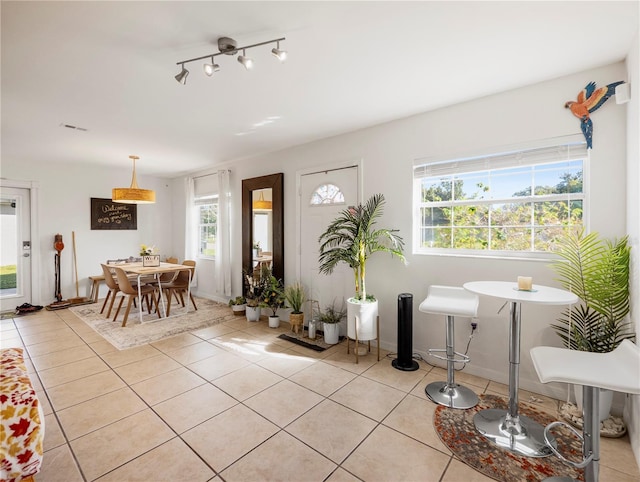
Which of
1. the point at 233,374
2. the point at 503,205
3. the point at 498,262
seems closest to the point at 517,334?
the point at 498,262

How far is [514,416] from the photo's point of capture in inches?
79.0

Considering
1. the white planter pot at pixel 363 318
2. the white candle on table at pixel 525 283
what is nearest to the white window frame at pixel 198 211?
the white planter pot at pixel 363 318

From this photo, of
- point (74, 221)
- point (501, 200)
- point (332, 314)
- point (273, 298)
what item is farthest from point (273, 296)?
point (74, 221)

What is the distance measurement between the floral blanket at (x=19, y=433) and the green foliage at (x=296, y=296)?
2.74 meters

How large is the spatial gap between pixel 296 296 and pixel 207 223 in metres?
2.96

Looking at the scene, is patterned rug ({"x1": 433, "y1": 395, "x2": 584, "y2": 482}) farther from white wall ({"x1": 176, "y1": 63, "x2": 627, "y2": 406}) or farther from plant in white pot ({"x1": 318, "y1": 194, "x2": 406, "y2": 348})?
plant in white pot ({"x1": 318, "y1": 194, "x2": 406, "y2": 348})

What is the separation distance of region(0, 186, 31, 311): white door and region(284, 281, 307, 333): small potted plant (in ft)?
15.4

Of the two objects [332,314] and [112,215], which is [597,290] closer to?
[332,314]

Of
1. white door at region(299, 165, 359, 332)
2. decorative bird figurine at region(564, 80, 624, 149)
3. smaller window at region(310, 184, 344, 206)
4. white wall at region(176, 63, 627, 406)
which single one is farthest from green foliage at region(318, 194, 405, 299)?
decorative bird figurine at region(564, 80, 624, 149)

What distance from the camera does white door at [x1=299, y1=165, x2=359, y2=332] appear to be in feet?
12.3

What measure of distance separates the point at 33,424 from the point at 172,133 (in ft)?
10.7

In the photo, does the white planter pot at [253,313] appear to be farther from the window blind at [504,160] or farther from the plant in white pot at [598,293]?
the plant in white pot at [598,293]

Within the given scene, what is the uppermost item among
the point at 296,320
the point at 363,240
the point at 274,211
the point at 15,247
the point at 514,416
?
the point at 274,211

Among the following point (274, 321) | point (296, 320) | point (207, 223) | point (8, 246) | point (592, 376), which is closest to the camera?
point (592, 376)
